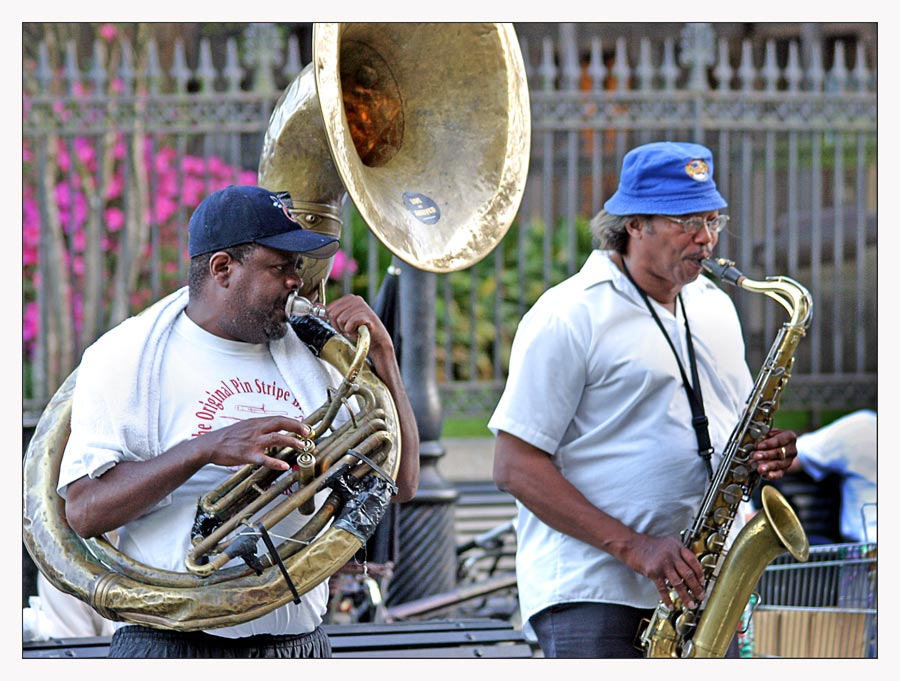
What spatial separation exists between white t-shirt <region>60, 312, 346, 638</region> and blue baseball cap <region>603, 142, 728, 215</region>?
0.99 meters

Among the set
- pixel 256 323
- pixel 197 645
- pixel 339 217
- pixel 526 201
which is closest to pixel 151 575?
pixel 197 645

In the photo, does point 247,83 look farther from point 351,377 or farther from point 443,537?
point 351,377

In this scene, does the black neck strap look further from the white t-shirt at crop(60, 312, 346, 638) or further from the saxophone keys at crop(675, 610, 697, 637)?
the white t-shirt at crop(60, 312, 346, 638)

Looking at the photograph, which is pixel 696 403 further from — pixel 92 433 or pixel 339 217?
pixel 92 433

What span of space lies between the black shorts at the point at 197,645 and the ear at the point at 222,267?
666 mm

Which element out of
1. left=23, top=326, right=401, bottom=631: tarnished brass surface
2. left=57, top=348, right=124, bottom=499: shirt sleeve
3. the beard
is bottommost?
left=23, top=326, right=401, bottom=631: tarnished brass surface

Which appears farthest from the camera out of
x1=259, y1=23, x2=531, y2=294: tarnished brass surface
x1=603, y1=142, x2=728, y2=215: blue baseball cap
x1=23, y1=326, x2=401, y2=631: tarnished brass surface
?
x1=603, y1=142, x2=728, y2=215: blue baseball cap

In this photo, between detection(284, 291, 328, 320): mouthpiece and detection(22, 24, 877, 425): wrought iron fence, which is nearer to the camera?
detection(284, 291, 328, 320): mouthpiece

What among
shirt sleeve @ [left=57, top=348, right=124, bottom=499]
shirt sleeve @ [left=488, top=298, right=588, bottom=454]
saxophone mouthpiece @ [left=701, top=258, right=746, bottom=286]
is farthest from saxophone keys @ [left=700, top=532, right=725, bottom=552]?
shirt sleeve @ [left=57, top=348, right=124, bottom=499]

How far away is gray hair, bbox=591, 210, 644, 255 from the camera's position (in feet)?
10.3

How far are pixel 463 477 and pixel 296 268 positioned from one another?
464 cm

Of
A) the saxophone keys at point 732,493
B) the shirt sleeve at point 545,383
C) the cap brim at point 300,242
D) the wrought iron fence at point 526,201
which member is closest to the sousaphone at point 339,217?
the cap brim at point 300,242

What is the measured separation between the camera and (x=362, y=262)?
7.23m
